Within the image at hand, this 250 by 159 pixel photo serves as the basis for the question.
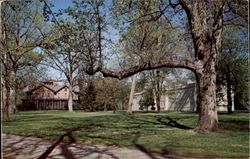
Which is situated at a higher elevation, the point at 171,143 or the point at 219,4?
the point at 219,4

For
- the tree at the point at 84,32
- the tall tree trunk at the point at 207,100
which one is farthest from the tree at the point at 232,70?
the tree at the point at 84,32

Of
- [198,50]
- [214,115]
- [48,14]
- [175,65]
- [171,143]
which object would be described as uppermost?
[48,14]

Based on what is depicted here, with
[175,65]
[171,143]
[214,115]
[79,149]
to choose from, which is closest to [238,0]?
[175,65]

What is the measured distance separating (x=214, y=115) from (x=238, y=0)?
2.36 metres

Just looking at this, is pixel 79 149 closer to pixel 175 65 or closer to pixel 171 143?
pixel 171 143

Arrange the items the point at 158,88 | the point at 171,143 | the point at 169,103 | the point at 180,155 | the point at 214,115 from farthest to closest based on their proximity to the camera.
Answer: the point at 169,103
the point at 158,88
the point at 214,115
the point at 171,143
the point at 180,155

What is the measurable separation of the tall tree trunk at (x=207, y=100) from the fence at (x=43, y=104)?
20.1 meters

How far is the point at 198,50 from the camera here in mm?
5289

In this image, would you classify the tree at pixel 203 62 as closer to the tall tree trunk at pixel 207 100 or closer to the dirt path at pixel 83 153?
the tall tree trunk at pixel 207 100

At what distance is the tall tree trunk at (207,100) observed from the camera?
506 centimetres

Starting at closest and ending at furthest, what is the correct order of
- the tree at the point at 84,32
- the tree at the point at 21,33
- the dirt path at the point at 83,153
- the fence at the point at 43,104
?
the dirt path at the point at 83,153, the tree at the point at 84,32, the tree at the point at 21,33, the fence at the point at 43,104

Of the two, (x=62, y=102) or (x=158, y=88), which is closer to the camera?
(x=158, y=88)

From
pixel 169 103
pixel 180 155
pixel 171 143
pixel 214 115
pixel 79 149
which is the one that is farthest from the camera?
pixel 169 103

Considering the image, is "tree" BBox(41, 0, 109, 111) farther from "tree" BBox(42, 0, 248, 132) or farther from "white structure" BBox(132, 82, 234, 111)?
"white structure" BBox(132, 82, 234, 111)
